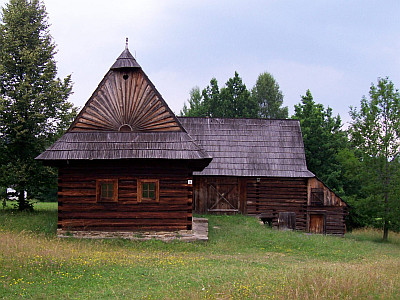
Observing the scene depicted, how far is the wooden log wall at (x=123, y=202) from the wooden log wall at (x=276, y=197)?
Result: 7.85 metres

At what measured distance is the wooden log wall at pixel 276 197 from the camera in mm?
23380

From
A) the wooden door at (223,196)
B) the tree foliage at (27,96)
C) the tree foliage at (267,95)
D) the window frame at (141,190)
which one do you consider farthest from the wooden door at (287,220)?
the tree foliage at (267,95)

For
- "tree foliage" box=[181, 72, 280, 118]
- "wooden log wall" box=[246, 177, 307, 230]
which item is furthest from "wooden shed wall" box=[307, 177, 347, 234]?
"tree foliage" box=[181, 72, 280, 118]

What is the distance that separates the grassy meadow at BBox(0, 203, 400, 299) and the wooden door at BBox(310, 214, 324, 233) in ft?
25.7

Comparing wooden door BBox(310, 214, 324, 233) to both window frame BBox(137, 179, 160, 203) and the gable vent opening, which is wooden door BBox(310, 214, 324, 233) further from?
the gable vent opening

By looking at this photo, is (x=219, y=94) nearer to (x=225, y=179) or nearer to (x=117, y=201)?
(x=225, y=179)

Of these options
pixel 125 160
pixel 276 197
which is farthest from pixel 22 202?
pixel 276 197

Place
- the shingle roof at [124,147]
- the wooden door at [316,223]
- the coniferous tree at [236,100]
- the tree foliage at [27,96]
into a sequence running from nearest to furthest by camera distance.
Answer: the shingle roof at [124,147]
the tree foliage at [27,96]
the wooden door at [316,223]
the coniferous tree at [236,100]

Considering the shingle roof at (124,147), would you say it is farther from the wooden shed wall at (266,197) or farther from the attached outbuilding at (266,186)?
the wooden shed wall at (266,197)

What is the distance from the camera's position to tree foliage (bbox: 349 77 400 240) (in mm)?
20500

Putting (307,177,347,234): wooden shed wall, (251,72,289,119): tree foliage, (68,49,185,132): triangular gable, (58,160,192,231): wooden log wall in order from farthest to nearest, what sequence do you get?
(251,72,289,119): tree foliage < (307,177,347,234): wooden shed wall < (68,49,185,132): triangular gable < (58,160,192,231): wooden log wall

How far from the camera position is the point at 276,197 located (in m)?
23.6

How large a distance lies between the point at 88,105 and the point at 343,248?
11.2 metres

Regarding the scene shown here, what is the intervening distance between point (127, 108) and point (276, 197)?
10.6 metres
